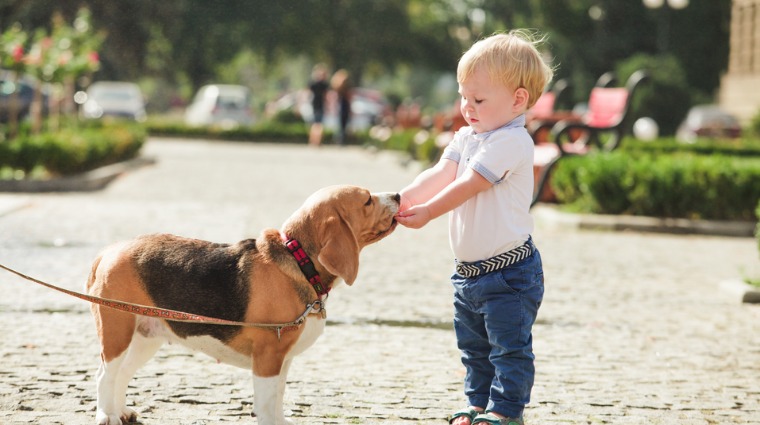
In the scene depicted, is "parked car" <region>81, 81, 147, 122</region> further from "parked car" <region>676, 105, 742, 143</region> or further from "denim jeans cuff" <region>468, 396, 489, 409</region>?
"denim jeans cuff" <region>468, 396, 489, 409</region>

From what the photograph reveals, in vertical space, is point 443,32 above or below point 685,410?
above

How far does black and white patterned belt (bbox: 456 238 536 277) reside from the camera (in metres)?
4.34

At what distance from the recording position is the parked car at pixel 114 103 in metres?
44.8

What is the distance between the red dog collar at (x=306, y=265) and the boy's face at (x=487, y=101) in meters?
0.83

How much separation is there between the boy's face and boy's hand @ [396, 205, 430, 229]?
1.27ft

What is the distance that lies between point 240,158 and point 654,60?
27089 millimetres

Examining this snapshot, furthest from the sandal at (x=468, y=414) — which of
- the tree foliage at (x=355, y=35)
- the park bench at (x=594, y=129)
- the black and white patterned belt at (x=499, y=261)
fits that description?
the tree foliage at (x=355, y=35)

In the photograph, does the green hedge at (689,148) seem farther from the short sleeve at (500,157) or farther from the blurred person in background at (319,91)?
→ the short sleeve at (500,157)

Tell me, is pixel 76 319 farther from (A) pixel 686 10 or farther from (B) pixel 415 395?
(A) pixel 686 10

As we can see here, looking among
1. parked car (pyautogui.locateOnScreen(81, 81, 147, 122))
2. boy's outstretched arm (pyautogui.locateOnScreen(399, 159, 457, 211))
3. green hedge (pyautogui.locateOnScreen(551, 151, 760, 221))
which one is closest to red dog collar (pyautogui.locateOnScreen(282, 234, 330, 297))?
Answer: boy's outstretched arm (pyautogui.locateOnScreen(399, 159, 457, 211))

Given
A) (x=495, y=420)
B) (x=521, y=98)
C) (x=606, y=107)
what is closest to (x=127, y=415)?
(x=495, y=420)

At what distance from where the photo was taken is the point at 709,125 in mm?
41312

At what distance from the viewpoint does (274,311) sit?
161 inches

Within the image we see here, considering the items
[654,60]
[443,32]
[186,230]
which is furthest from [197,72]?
[186,230]
